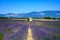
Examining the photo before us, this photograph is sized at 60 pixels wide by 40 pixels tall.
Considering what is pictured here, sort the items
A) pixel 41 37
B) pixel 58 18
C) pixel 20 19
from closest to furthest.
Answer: pixel 41 37 < pixel 58 18 < pixel 20 19

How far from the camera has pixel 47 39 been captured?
4898mm

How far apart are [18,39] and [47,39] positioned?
659 millimetres

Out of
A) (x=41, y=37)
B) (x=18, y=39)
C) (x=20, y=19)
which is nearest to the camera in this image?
(x=18, y=39)

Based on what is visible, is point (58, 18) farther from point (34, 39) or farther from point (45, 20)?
point (34, 39)

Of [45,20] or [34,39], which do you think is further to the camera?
[45,20]

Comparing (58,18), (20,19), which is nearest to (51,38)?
(58,18)

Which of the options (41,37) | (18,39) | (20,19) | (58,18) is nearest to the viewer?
(18,39)

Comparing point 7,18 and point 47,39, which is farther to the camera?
point 7,18

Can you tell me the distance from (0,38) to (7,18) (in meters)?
A: 4.51

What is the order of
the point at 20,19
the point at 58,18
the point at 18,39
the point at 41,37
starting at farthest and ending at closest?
the point at 20,19
the point at 58,18
the point at 41,37
the point at 18,39

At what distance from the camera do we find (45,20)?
30.2 ft

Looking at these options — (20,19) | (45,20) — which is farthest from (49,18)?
(20,19)

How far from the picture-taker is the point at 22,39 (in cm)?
481

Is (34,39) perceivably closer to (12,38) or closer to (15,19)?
(12,38)
